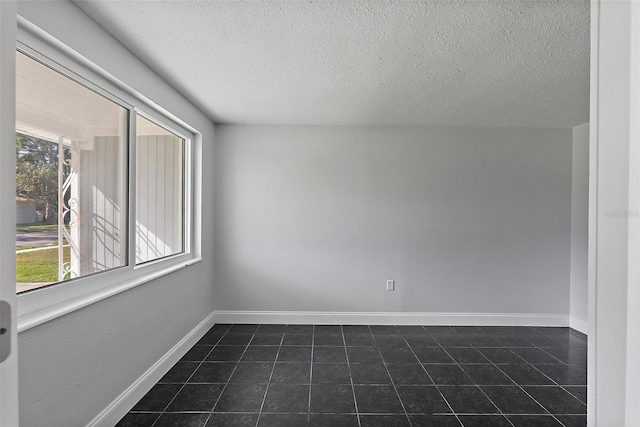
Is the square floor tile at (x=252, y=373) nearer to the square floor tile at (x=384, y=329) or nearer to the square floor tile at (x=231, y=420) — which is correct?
the square floor tile at (x=231, y=420)

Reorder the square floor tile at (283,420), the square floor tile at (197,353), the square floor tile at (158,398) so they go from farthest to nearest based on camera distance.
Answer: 1. the square floor tile at (197,353)
2. the square floor tile at (158,398)
3. the square floor tile at (283,420)

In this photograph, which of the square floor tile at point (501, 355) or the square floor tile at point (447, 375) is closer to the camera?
the square floor tile at point (447, 375)

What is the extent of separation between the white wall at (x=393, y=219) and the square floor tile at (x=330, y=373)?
3.32 ft

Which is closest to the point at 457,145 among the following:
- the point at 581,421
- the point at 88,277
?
the point at 581,421

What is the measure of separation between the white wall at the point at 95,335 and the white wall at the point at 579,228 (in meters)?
4.33

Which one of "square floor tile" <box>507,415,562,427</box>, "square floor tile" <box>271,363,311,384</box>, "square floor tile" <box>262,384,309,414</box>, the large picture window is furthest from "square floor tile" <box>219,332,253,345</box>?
"square floor tile" <box>507,415,562,427</box>

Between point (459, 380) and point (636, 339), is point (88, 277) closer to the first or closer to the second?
point (636, 339)

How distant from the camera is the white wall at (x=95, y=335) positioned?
51.9 inches

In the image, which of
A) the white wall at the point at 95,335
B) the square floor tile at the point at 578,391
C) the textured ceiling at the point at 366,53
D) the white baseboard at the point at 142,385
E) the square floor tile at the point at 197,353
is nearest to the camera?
the white wall at the point at 95,335

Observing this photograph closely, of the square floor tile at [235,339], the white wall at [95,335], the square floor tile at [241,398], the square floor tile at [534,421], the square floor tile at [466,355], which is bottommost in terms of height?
the square floor tile at [534,421]

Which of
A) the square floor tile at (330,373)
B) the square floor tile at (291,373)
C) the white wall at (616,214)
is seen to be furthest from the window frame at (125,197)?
the white wall at (616,214)

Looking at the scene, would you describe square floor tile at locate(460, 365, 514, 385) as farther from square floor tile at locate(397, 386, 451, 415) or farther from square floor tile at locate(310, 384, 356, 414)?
square floor tile at locate(310, 384, 356, 414)

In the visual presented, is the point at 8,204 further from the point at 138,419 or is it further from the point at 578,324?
the point at 578,324

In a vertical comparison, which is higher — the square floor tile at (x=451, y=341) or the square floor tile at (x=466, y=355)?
the square floor tile at (x=466, y=355)
